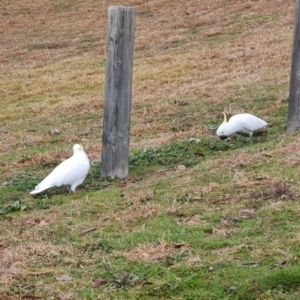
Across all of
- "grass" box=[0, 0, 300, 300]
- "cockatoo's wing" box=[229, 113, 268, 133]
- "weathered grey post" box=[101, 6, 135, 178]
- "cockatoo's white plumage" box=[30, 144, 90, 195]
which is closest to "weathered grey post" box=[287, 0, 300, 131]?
"grass" box=[0, 0, 300, 300]

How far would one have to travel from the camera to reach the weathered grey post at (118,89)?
856cm

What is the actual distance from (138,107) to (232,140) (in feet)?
16.6

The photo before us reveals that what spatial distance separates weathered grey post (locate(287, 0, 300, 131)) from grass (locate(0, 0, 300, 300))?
24cm

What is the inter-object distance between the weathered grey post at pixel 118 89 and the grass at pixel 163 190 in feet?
0.81

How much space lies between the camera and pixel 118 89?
867 cm

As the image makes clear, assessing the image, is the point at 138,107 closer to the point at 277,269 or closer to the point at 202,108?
the point at 202,108

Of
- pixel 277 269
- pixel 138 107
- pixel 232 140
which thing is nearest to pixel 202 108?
pixel 138 107

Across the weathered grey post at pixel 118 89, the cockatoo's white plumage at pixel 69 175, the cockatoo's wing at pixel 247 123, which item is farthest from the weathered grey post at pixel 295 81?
the cockatoo's white plumage at pixel 69 175

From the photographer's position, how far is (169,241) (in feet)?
19.9

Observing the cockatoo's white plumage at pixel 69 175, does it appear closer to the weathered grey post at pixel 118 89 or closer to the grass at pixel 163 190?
the grass at pixel 163 190

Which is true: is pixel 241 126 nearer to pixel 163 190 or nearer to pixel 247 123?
pixel 247 123

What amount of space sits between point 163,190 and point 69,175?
113 cm

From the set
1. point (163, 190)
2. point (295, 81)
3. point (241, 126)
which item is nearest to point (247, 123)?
point (241, 126)

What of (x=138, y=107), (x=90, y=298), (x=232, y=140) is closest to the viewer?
(x=90, y=298)
